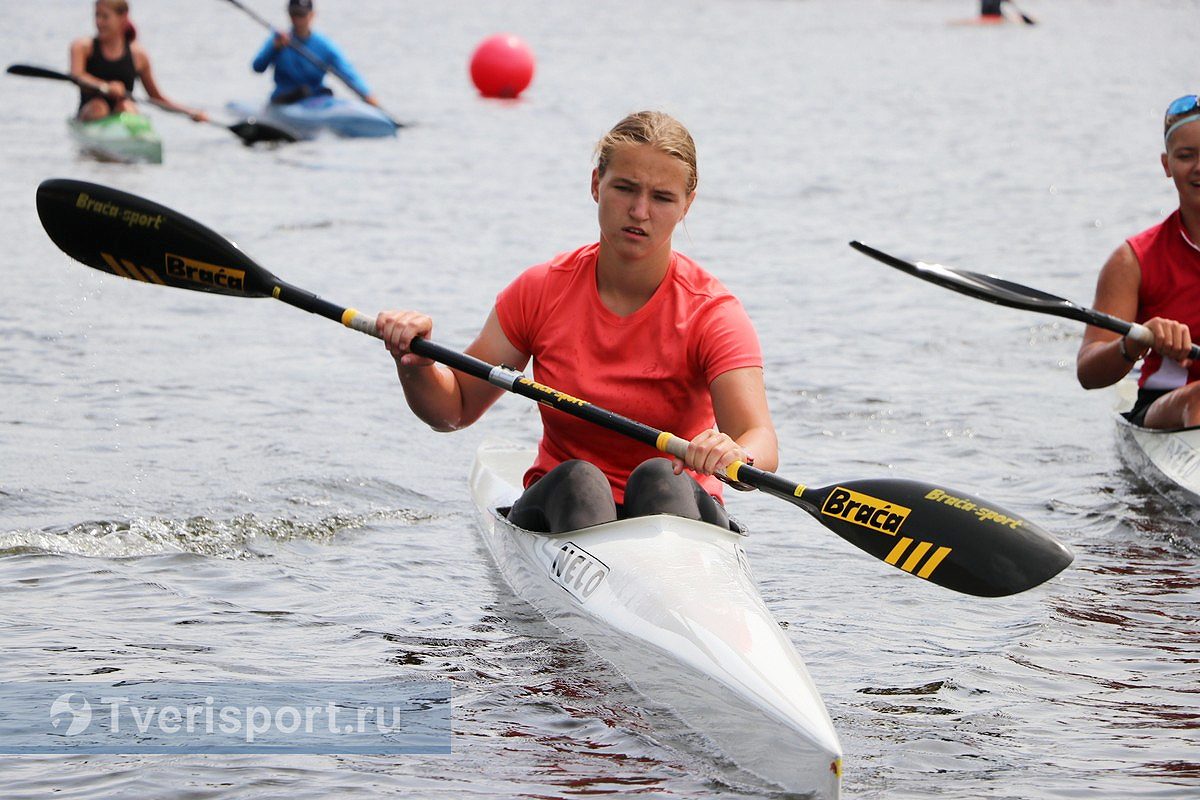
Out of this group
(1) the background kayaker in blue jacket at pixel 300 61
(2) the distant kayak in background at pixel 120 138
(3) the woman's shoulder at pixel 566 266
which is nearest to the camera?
(3) the woman's shoulder at pixel 566 266

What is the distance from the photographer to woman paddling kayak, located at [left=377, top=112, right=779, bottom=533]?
4098 mm

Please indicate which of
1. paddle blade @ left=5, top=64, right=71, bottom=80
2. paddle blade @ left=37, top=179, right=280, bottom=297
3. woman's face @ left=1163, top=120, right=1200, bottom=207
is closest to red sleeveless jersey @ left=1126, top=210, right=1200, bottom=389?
woman's face @ left=1163, top=120, right=1200, bottom=207

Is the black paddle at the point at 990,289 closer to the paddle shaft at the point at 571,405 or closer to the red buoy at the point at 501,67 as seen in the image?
the paddle shaft at the point at 571,405

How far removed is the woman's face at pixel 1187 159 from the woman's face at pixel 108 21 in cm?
1085

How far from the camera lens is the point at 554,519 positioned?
430cm

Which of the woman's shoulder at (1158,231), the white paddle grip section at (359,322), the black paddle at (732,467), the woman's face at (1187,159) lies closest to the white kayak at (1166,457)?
the woman's shoulder at (1158,231)

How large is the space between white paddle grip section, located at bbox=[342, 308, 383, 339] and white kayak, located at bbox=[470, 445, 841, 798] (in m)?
0.71

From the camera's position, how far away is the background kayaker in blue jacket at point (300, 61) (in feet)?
52.7

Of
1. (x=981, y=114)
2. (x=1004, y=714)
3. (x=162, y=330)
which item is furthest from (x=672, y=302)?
(x=981, y=114)

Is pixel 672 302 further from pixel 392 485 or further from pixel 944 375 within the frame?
pixel 944 375

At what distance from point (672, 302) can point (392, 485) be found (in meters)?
2.31

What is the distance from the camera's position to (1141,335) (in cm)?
548

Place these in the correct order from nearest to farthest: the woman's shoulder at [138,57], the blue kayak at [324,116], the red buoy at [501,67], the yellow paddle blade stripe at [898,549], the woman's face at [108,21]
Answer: the yellow paddle blade stripe at [898,549] → the woman's face at [108,21] → the woman's shoulder at [138,57] → the blue kayak at [324,116] → the red buoy at [501,67]

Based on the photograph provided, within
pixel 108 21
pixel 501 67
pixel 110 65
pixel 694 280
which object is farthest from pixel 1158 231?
pixel 501 67
